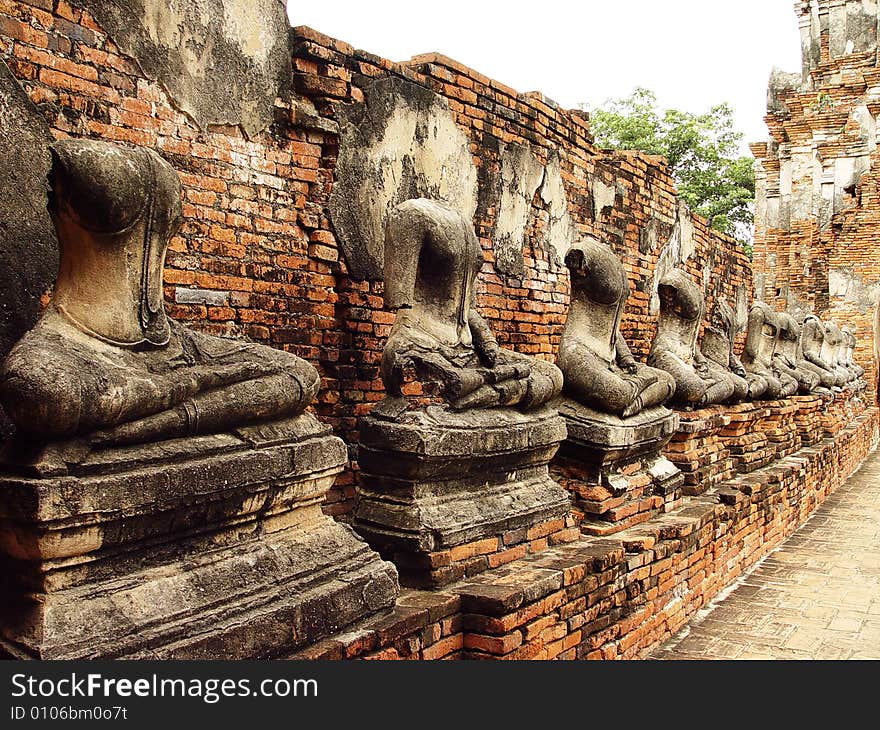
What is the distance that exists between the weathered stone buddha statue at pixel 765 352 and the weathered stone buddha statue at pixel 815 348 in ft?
7.67

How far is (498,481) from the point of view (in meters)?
4.23

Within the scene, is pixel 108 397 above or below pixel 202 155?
→ below

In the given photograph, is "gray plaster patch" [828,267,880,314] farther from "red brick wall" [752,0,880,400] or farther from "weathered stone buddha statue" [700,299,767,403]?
"weathered stone buddha statue" [700,299,767,403]

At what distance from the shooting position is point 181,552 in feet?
9.16

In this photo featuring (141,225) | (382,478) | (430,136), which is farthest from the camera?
(430,136)

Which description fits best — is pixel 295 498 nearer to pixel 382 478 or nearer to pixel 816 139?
pixel 382 478

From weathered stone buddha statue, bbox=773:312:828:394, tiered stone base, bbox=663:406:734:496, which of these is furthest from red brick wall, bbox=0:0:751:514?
weathered stone buddha statue, bbox=773:312:828:394

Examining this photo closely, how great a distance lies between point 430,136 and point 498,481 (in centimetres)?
245

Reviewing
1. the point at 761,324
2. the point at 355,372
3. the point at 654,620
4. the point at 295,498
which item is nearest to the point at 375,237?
the point at 355,372

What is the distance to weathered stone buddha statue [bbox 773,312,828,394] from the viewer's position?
10.4m

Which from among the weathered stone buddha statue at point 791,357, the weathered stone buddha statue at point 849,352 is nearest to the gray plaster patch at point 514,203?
the weathered stone buddha statue at point 791,357

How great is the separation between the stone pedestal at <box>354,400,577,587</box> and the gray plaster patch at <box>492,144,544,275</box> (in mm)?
2562

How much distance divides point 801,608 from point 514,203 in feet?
11.2

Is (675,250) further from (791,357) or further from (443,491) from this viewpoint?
(443,491)
